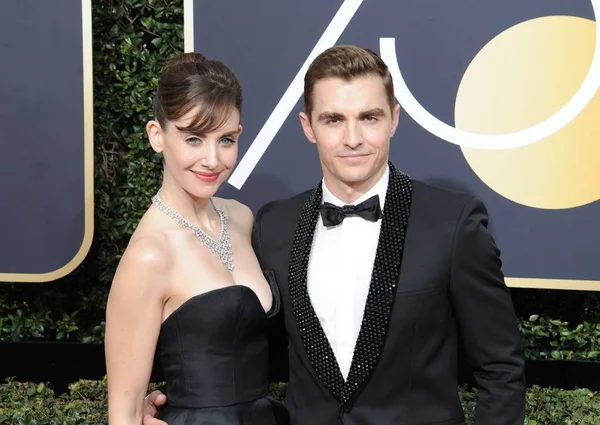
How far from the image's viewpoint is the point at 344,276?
6.66ft

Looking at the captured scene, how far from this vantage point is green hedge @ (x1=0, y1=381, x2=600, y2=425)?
2826mm

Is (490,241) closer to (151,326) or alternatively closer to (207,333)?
(207,333)

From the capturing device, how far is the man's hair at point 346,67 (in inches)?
79.4

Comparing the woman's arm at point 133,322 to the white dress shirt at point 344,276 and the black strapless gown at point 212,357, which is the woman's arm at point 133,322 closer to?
the black strapless gown at point 212,357

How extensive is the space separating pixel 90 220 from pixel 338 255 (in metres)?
1.37

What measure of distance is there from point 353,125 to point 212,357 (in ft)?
2.22

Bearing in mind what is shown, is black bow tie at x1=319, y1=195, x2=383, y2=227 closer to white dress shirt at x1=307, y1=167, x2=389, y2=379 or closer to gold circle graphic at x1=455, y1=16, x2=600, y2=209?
white dress shirt at x1=307, y1=167, x2=389, y2=379

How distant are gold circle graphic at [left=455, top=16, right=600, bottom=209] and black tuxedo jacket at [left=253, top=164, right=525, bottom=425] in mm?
967

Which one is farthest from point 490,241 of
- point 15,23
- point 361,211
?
point 15,23

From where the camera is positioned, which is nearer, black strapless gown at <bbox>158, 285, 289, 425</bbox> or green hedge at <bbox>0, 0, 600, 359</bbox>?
black strapless gown at <bbox>158, 285, 289, 425</bbox>

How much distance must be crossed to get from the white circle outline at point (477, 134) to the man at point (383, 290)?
2.80ft

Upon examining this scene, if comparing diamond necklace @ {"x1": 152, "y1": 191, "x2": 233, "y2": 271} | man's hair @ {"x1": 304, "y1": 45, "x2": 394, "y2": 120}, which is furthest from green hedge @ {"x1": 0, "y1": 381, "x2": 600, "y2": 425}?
man's hair @ {"x1": 304, "y1": 45, "x2": 394, "y2": 120}

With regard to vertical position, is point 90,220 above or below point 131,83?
below

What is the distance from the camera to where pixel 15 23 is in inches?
122
